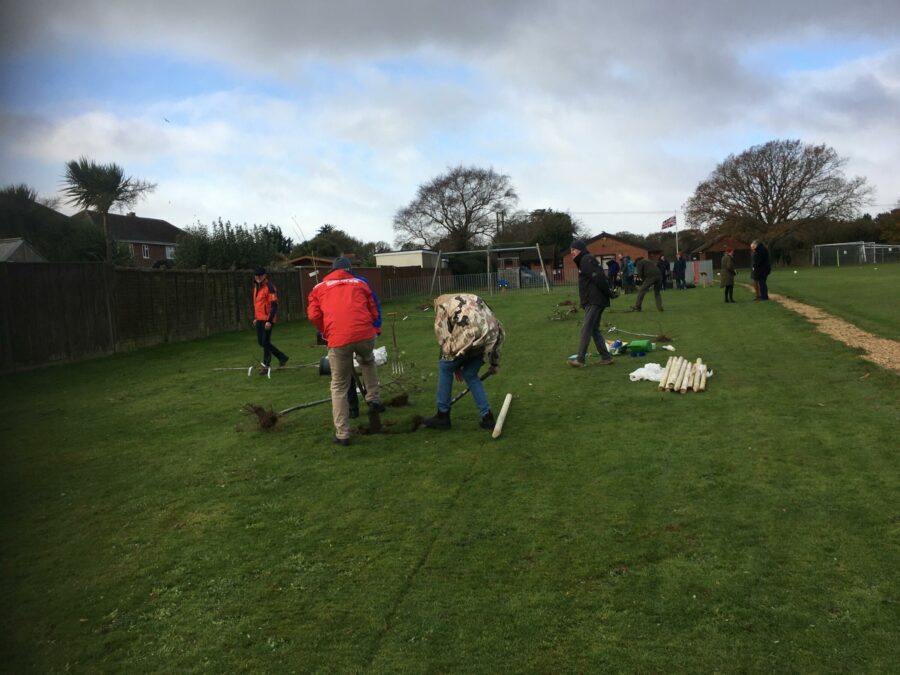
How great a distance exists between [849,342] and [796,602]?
10.1m

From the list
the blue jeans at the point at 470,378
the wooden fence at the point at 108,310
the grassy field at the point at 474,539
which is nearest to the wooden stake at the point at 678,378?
the grassy field at the point at 474,539

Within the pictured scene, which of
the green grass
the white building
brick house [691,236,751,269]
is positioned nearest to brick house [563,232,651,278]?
brick house [691,236,751,269]

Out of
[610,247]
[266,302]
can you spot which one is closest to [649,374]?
[266,302]

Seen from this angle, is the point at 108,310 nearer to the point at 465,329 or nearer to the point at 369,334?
the point at 369,334

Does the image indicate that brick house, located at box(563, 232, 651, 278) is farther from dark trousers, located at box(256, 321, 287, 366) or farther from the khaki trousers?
the khaki trousers

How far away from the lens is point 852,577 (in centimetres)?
369

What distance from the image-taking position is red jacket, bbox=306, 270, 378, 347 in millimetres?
6980

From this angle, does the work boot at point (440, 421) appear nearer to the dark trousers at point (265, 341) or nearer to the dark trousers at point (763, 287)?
the dark trousers at point (265, 341)

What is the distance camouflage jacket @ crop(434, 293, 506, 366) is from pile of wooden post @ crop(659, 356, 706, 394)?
289cm

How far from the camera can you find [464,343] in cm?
694

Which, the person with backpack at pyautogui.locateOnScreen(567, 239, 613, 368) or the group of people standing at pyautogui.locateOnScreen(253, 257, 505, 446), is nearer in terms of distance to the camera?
the group of people standing at pyautogui.locateOnScreen(253, 257, 505, 446)

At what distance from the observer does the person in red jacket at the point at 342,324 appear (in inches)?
273

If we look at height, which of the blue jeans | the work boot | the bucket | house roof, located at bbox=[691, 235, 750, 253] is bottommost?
the work boot

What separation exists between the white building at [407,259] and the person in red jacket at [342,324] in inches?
1949
